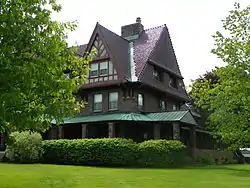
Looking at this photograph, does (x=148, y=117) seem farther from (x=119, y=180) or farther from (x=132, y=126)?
(x=119, y=180)

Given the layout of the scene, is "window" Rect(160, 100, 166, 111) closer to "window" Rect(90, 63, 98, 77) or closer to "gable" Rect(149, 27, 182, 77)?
"gable" Rect(149, 27, 182, 77)

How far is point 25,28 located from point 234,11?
1558 cm

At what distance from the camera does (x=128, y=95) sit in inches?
1187

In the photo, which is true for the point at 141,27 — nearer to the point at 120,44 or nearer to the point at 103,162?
the point at 120,44

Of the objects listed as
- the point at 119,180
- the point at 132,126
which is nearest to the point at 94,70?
the point at 132,126

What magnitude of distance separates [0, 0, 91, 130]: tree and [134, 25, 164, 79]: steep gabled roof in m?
20.2

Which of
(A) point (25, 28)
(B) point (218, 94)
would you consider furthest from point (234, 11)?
(A) point (25, 28)

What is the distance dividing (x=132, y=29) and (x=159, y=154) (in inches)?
723

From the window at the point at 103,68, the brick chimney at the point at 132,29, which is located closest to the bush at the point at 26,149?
the window at the point at 103,68

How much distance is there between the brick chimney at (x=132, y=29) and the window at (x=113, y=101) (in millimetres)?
9604

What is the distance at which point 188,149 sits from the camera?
1147 inches

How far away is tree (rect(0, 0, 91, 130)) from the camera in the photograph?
8.29m

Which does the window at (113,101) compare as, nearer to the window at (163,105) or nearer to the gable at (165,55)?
the gable at (165,55)

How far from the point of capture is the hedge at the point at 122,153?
78.1ft
